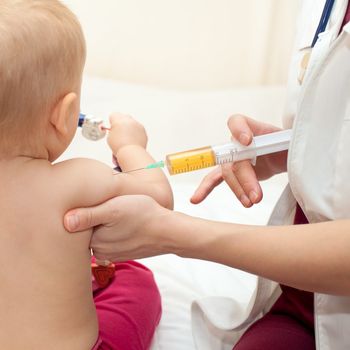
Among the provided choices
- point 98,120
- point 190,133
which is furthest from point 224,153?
point 190,133

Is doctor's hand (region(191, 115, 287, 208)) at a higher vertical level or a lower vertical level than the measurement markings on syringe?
lower

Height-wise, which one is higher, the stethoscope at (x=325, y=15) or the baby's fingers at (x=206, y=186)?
the stethoscope at (x=325, y=15)

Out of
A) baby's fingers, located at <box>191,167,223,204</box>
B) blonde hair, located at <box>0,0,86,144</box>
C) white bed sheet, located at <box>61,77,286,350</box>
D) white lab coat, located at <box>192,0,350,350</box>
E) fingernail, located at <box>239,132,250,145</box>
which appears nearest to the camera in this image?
blonde hair, located at <box>0,0,86,144</box>

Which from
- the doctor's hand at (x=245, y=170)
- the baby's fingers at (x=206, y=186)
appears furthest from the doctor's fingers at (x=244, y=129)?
the baby's fingers at (x=206, y=186)

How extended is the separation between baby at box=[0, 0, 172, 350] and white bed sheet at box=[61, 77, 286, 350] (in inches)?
16.2

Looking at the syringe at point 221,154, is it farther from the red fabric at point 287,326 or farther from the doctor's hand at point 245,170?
the red fabric at point 287,326

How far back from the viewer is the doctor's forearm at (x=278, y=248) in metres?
0.78

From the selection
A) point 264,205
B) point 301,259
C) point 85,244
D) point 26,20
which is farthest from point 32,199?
point 264,205

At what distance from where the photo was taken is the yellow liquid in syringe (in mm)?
952

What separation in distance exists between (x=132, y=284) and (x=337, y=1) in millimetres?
618

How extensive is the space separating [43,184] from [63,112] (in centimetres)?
10

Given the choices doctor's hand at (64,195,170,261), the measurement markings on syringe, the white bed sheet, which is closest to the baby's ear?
doctor's hand at (64,195,170,261)

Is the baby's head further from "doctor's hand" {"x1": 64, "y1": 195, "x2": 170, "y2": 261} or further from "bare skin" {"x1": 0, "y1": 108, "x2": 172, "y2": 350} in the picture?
"doctor's hand" {"x1": 64, "y1": 195, "x2": 170, "y2": 261}

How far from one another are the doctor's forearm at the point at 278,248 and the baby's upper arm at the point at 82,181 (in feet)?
0.34
